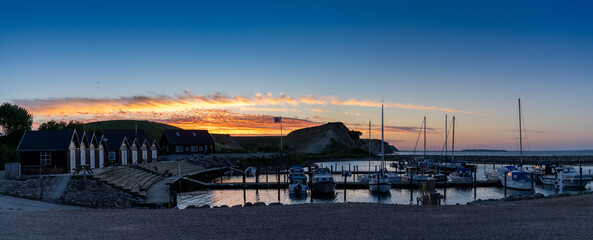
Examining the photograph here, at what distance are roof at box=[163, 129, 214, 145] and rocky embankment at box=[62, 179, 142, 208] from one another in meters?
56.3

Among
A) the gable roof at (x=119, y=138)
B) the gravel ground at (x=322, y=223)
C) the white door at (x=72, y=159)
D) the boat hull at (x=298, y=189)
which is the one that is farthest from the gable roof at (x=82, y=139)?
the gravel ground at (x=322, y=223)

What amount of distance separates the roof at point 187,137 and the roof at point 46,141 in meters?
48.3

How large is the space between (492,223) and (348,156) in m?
145

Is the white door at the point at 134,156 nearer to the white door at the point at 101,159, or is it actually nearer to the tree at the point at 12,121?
the white door at the point at 101,159

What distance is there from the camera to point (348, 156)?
16150 centimetres

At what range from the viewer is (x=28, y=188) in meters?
33.8

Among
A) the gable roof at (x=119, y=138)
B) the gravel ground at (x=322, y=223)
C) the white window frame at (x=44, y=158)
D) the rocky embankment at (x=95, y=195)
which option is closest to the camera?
the gravel ground at (x=322, y=223)

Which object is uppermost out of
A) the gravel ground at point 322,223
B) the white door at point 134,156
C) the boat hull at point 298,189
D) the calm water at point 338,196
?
the white door at point 134,156

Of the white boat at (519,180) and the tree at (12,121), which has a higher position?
the tree at (12,121)

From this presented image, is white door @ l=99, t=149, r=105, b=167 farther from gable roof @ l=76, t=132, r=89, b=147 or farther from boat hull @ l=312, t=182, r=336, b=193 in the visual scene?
boat hull @ l=312, t=182, r=336, b=193

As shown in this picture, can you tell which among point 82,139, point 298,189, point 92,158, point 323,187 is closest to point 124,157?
point 92,158

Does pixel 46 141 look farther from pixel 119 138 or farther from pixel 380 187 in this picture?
pixel 380 187

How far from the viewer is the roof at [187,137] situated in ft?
303

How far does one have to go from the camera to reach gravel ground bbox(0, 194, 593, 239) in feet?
49.2
